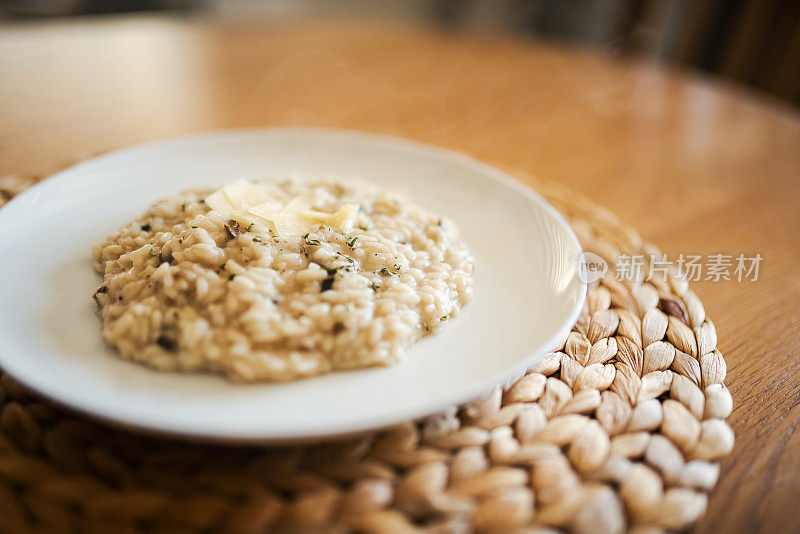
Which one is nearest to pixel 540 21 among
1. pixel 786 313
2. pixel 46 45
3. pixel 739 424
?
pixel 46 45

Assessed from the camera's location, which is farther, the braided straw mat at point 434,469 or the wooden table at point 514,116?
the wooden table at point 514,116

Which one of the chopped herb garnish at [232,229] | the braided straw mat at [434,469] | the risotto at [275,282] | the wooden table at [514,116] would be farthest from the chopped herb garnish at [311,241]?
the wooden table at [514,116]

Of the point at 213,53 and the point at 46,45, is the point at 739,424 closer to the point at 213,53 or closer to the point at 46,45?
the point at 213,53

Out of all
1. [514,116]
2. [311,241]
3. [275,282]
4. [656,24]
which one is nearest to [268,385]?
[275,282]

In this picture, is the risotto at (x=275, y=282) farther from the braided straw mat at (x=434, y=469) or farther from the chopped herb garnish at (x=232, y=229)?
the braided straw mat at (x=434, y=469)

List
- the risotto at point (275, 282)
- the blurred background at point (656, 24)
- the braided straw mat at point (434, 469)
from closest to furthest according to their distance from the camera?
the braided straw mat at point (434, 469) → the risotto at point (275, 282) → the blurred background at point (656, 24)

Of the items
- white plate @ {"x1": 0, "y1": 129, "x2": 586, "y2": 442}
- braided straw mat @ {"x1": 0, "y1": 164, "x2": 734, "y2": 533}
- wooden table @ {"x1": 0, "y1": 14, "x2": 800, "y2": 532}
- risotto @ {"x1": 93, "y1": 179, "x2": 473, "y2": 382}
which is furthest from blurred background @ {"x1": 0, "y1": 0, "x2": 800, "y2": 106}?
braided straw mat @ {"x1": 0, "y1": 164, "x2": 734, "y2": 533}

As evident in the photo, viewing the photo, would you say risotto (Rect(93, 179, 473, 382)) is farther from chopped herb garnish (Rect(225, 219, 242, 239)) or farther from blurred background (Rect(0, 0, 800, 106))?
blurred background (Rect(0, 0, 800, 106))
